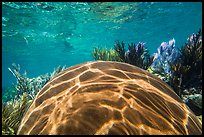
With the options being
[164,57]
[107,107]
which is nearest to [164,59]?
[164,57]

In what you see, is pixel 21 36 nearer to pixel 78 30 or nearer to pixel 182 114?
Answer: pixel 78 30

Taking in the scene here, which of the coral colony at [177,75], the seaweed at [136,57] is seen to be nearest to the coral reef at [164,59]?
the coral colony at [177,75]

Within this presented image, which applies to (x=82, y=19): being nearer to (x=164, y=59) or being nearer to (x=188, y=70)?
(x=164, y=59)

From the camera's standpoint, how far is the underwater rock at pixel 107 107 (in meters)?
1.98

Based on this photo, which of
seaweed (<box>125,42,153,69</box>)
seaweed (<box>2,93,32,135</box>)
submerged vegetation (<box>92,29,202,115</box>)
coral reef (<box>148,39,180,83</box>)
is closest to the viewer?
seaweed (<box>2,93,32,135</box>)

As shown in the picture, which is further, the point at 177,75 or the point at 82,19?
the point at 82,19

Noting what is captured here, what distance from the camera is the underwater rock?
198 centimetres

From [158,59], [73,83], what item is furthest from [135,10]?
[73,83]

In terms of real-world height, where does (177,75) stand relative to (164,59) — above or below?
below

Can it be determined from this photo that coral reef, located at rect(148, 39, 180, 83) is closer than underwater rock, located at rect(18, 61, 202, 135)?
No

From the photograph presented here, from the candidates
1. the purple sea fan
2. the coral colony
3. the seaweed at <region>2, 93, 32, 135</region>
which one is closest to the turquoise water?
the purple sea fan

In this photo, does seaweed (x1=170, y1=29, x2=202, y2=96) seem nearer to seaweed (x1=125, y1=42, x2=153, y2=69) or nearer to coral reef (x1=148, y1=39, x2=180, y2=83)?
coral reef (x1=148, y1=39, x2=180, y2=83)

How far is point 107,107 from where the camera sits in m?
2.17

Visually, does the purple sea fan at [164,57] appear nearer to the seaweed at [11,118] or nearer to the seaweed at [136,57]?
the seaweed at [136,57]
